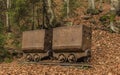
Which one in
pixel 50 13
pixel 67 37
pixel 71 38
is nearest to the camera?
pixel 71 38

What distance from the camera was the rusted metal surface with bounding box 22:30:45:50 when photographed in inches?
620

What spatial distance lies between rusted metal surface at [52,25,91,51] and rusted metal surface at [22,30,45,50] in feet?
3.38

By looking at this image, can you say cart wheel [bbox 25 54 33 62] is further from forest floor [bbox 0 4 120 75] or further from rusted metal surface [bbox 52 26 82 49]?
rusted metal surface [bbox 52 26 82 49]

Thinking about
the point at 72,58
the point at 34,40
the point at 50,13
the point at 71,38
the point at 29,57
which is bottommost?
the point at 29,57

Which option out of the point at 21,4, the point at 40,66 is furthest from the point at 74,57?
the point at 21,4

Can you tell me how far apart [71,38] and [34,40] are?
3111mm

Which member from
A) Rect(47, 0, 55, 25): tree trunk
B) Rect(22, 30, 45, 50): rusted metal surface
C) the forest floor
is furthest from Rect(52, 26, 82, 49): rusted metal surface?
Rect(47, 0, 55, 25): tree trunk

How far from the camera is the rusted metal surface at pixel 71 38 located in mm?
13672

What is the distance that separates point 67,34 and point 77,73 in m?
2.98

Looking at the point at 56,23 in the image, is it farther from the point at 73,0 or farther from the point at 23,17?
the point at 73,0

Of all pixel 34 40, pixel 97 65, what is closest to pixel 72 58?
pixel 97 65

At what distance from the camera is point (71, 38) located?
1403cm

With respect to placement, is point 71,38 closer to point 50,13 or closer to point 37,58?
point 37,58

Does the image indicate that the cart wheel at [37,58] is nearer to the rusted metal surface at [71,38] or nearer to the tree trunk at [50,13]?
the rusted metal surface at [71,38]
